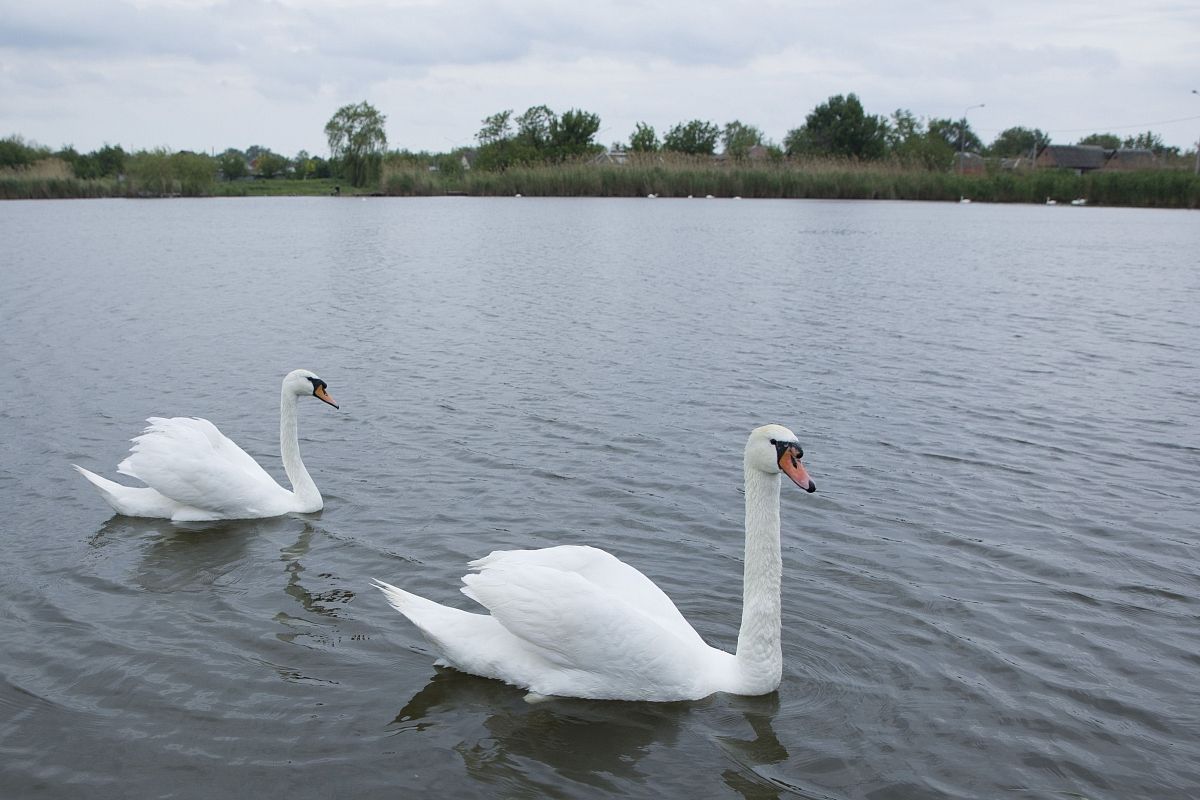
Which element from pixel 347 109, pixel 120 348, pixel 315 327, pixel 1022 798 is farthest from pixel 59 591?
pixel 347 109

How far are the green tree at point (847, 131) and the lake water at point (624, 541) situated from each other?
234 ft

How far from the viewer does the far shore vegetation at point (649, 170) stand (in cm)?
5825

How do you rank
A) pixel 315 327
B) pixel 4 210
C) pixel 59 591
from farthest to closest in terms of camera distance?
pixel 4 210, pixel 315 327, pixel 59 591

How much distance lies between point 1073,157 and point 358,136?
71.9m

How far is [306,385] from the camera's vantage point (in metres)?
8.34

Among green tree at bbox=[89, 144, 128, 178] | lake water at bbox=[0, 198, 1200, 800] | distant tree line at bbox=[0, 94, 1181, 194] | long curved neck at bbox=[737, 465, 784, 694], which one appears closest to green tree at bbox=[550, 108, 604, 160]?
distant tree line at bbox=[0, 94, 1181, 194]

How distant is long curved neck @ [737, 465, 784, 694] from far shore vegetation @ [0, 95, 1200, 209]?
2140 inches

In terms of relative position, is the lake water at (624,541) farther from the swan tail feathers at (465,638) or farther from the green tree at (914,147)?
the green tree at (914,147)

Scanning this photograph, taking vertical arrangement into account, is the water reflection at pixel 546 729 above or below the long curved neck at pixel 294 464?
below

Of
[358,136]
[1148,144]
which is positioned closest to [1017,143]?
[1148,144]

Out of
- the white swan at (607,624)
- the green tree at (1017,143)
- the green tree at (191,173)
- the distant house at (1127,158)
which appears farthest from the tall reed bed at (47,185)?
the green tree at (1017,143)

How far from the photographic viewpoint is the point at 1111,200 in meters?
56.4

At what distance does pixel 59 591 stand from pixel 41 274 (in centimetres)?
1767

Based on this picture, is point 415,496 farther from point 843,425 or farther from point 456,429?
point 843,425
